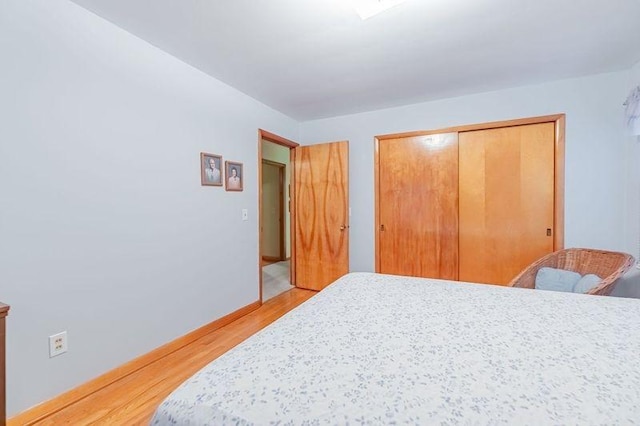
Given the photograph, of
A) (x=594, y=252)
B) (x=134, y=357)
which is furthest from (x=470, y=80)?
(x=134, y=357)

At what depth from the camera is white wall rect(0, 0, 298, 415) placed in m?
1.41

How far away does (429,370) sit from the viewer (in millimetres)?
639

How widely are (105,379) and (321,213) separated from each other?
97.1 inches

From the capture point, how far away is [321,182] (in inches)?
140

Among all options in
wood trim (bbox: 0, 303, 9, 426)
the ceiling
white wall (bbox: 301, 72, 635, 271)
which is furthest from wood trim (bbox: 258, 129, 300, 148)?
wood trim (bbox: 0, 303, 9, 426)

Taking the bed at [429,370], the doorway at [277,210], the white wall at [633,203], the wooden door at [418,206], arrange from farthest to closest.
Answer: the doorway at [277,210] → the wooden door at [418,206] → the white wall at [633,203] → the bed at [429,370]

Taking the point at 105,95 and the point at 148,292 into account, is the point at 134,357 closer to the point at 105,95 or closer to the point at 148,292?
the point at 148,292

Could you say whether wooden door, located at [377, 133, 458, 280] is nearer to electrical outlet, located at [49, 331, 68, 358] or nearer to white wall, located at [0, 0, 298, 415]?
white wall, located at [0, 0, 298, 415]

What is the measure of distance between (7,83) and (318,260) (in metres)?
2.94

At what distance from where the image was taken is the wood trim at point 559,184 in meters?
2.60

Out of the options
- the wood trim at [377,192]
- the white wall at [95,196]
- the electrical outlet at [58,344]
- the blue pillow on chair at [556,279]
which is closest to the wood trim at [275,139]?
the white wall at [95,196]

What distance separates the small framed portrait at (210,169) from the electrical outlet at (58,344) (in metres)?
1.31

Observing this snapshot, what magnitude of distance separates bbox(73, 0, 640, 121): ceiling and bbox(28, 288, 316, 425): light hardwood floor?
2.20m

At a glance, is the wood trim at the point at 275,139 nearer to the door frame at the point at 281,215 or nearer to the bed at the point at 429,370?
the door frame at the point at 281,215
